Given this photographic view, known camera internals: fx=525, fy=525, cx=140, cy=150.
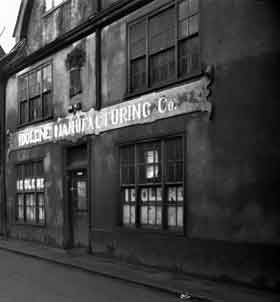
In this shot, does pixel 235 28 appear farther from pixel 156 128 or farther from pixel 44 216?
pixel 44 216

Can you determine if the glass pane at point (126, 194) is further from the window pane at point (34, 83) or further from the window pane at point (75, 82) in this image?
the window pane at point (34, 83)

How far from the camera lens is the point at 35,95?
17.5 m

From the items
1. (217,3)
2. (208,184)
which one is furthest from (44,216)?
(217,3)

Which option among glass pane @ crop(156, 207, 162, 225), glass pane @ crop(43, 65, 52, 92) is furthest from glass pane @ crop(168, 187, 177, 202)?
glass pane @ crop(43, 65, 52, 92)

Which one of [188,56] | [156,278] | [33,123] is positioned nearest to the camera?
[156,278]

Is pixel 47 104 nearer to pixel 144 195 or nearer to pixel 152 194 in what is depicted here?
pixel 144 195

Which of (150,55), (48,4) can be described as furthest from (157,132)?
(48,4)

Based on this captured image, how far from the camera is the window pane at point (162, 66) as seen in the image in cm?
1158

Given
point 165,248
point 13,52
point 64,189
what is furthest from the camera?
point 13,52

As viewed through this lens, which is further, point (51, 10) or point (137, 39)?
point (51, 10)

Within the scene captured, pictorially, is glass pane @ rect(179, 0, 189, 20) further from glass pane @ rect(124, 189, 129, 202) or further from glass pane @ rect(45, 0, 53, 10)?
glass pane @ rect(45, 0, 53, 10)

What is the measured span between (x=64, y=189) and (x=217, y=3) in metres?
7.63

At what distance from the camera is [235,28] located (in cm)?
983

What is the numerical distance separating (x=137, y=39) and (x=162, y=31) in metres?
1.01
